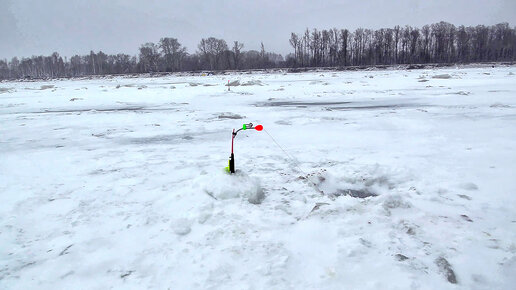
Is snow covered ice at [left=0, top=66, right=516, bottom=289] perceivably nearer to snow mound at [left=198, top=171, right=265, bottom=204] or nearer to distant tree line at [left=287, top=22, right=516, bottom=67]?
snow mound at [left=198, top=171, right=265, bottom=204]

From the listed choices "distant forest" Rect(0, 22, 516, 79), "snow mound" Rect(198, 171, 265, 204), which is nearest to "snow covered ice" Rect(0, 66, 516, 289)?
"snow mound" Rect(198, 171, 265, 204)

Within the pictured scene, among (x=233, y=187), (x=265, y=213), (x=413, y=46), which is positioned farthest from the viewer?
(x=413, y=46)

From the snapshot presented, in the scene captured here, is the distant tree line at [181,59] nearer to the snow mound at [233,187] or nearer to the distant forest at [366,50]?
the distant forest at [366,50]

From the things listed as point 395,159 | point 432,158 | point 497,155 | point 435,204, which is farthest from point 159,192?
point 497,155

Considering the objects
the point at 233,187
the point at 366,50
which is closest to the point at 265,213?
the point at 233,187

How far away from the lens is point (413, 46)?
265 ft

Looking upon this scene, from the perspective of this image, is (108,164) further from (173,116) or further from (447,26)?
(447,26)

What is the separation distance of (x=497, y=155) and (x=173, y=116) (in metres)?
8.82

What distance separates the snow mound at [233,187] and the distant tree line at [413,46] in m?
76.2

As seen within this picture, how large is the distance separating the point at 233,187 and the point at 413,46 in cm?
9079

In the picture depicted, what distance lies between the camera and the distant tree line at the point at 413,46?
80.0 meters

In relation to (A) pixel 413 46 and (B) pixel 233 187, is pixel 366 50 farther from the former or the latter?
(B) pixel 233 187

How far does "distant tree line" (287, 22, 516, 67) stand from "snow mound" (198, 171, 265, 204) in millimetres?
76186

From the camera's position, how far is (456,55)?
82562 mm
